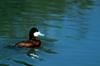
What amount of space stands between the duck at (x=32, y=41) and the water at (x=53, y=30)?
0.81 ft

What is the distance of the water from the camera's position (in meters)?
20.7

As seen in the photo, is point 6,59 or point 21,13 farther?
point 21,13

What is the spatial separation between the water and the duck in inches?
9.7

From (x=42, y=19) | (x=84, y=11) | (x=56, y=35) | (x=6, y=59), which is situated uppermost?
(x=84, y=11)

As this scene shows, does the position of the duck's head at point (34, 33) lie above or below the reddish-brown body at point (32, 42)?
above

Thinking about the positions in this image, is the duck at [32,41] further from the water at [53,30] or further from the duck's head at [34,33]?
the water at [53,30]

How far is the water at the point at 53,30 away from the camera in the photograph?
20.7 metres

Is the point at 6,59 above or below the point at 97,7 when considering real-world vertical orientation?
below

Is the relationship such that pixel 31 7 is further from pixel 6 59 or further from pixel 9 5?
pixel 6 59

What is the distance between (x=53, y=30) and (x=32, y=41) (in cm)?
294

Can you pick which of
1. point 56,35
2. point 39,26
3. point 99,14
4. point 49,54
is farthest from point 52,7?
point 49,54

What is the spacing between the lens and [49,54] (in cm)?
2144

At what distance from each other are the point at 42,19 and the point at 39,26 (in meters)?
2.04

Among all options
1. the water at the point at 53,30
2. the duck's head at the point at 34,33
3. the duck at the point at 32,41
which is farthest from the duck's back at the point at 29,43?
the duck's head at the point at 34,33
